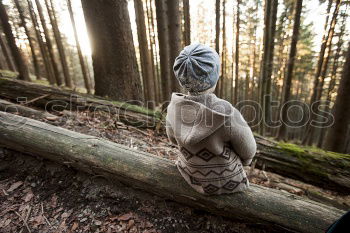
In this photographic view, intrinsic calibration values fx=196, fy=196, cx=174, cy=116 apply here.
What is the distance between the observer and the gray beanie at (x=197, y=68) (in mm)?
1604

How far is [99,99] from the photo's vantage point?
489cm

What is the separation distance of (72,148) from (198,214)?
1894 mm

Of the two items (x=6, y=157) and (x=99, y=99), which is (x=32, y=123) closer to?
(x=6, y=157)

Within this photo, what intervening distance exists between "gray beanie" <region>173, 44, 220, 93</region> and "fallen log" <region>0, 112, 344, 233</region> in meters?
1.22

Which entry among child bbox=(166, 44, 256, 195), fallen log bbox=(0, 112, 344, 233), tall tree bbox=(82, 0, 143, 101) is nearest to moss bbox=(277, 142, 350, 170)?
fallen log bbox=(0, 112, 344, 233)

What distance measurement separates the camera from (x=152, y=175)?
2402mm

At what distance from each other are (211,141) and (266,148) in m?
2.44

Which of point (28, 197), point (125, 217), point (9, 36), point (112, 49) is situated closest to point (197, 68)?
point (125, 217)

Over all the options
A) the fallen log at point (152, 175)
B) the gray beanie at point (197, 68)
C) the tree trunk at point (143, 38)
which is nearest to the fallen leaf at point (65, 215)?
the fallen log at point (152, 175)

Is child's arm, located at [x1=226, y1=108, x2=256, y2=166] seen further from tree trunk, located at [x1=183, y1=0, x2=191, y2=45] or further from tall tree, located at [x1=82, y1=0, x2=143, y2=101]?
tree trunk, located at [x1=183, y1=0, x2=191, y2=45]

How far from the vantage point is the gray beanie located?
5.26 ft

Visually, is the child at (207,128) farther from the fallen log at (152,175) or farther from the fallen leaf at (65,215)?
the fallen leaf at (65,215)

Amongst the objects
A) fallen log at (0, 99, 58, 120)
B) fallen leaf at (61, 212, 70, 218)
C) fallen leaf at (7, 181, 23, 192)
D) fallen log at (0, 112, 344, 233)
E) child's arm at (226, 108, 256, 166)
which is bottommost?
fallen leaf at (61, 212, 70, 218)

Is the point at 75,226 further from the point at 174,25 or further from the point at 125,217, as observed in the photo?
the point at 174,25
